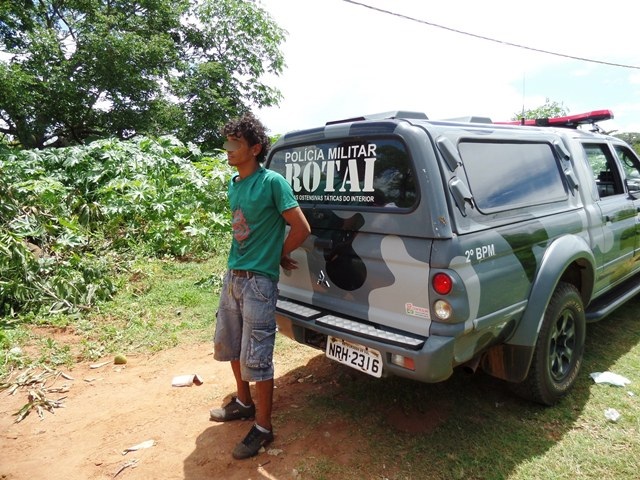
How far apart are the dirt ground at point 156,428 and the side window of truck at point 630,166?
335 cm

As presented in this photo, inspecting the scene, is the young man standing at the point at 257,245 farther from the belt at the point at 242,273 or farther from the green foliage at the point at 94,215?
the green foliage at the point at 94,215

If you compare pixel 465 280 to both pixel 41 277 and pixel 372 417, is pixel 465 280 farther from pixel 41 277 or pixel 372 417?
pixel 41 277

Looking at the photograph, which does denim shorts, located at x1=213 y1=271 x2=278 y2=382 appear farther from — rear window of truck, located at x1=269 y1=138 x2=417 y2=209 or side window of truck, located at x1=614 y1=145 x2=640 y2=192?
side window of truck, located at x1=614 y1=145 x2=640 y2=192

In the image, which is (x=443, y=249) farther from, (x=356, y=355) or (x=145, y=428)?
(x=145, y=428)

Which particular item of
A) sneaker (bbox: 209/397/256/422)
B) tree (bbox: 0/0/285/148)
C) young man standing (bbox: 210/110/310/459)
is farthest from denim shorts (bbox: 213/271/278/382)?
tree (bbox: 0/0/285/148)

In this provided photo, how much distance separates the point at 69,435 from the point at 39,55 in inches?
555

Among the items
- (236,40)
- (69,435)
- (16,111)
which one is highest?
(236,40)

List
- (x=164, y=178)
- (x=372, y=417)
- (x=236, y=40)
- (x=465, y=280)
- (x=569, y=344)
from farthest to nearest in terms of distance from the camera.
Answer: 1. (x=236, y=40)
2. (x=164, y=178)
3. (x=569, y=344)
4. (x=372, y=417)
5. (x=465, y=280)

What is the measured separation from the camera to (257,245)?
2.58 metres

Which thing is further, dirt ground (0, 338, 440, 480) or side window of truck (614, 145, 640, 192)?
side window of truck (614, 145, 640, 192)

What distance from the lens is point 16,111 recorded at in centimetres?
1262

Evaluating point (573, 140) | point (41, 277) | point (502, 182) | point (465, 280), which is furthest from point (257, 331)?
point (41, 277)

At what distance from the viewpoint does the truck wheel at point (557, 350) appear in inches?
112

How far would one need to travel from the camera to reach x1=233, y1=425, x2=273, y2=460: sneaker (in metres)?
2.59
